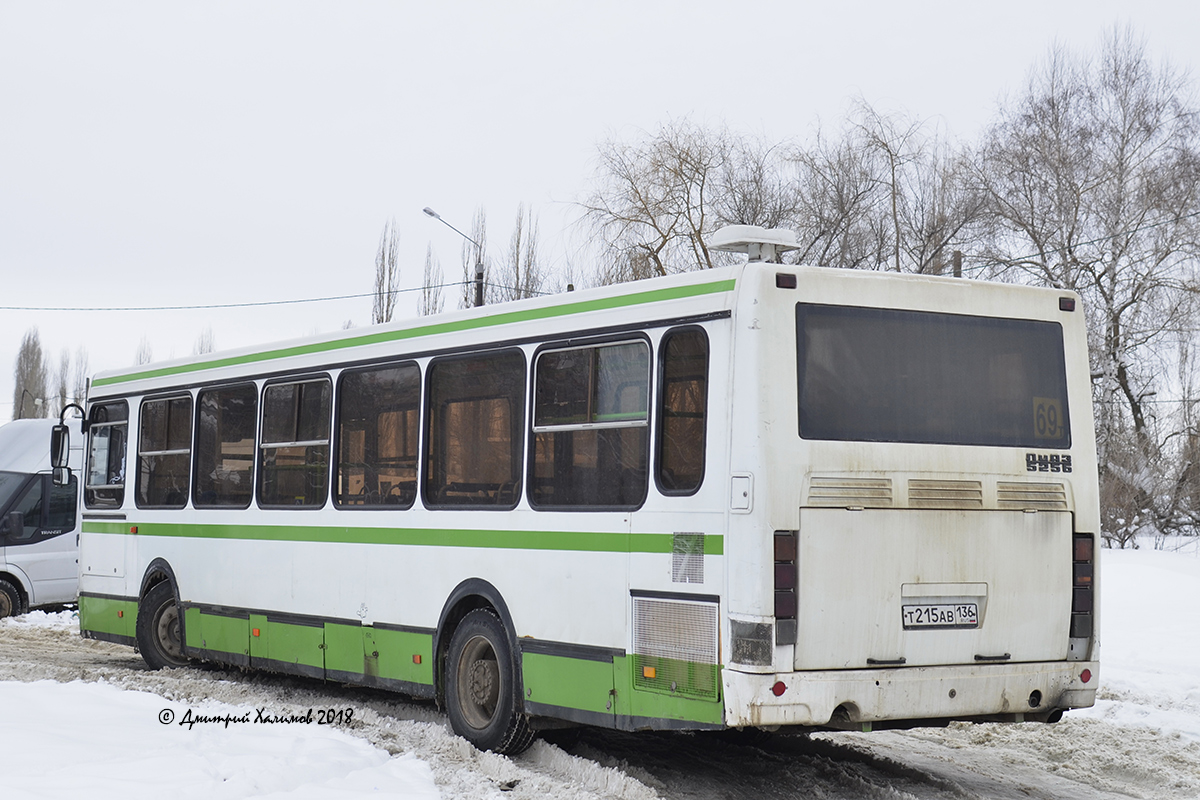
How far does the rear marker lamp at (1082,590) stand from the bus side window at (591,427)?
2484 millimetres

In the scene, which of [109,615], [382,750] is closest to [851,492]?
[382,750]

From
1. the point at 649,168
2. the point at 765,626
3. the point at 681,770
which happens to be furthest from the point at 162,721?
the point at 649,168

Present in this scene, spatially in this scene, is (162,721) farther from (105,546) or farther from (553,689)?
(105,546)

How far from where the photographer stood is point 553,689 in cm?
792

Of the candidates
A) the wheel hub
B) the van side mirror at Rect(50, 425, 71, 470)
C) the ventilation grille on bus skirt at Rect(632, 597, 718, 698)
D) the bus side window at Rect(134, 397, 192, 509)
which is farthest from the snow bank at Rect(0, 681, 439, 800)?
the van side mirror at Rect(50, 425, 71, 470)

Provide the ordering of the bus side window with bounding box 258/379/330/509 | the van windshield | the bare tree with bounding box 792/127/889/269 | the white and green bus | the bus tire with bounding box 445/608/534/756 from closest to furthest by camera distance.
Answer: the white and green bus → the bus tire with bounding box 445/608/534/756 → the bus side window with bounding box 258/379/330/509 → the van windshield → the bare tree with bounding box 792/127/889/269

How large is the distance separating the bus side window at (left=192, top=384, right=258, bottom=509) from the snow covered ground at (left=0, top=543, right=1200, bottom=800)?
5.41 ft

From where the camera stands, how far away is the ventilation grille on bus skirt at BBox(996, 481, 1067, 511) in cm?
732

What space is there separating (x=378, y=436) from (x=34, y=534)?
9914mm

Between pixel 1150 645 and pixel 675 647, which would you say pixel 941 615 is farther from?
pixel 1150 645

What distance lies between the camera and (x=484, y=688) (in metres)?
8.70

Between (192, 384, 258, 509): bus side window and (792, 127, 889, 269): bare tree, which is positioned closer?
(192, 384, 258, 509): bus side window

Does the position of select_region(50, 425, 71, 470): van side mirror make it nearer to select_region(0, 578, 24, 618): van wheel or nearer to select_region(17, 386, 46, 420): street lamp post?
select_region(0, 578, 24, 618): van wheel

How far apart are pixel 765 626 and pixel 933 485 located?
1289 mm
